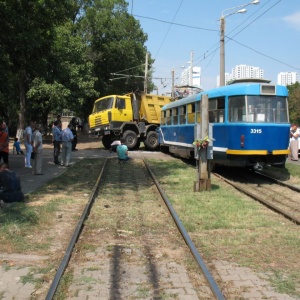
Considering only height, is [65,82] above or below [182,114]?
above

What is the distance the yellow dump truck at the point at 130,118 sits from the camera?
24.7 metres

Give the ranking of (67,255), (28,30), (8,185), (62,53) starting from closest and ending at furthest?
(67,255)
(8,185)
(28,30)
(62,53)

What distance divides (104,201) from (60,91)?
2257 centimetres

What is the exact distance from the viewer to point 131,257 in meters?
5.53

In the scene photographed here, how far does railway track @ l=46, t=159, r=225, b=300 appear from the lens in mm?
4402

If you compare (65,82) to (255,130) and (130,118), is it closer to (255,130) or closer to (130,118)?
(130,118)

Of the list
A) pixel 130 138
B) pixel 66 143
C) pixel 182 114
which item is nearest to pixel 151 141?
pixel 130 138

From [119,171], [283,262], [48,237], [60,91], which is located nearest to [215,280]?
[283,262]

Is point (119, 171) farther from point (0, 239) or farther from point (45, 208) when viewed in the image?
point (0, 239)

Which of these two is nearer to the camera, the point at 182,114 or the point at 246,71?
the point at 182,114

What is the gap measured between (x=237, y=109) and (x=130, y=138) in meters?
Answer: 13.2

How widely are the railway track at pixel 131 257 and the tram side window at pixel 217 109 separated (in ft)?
14.4

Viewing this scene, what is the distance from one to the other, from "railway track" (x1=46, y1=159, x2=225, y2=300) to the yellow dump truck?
1550 cm

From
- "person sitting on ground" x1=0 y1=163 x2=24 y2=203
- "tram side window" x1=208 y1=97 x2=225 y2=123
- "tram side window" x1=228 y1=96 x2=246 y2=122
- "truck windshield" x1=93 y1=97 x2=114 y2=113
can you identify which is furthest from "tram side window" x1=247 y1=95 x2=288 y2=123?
"truck windshield" x1=93 y1=97 x2=114 y2=113
